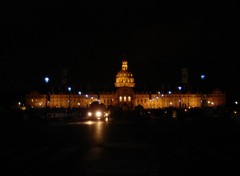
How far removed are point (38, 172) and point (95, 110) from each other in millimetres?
77425

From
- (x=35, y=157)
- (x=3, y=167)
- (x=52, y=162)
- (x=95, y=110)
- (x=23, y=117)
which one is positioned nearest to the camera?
(x=3, y=167)

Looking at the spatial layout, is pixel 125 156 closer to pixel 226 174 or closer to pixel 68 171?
pixel 68 171

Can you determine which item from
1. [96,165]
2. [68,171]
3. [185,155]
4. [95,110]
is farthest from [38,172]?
[95,110]

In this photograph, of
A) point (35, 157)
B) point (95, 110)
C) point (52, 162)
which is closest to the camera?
point (52, 162)

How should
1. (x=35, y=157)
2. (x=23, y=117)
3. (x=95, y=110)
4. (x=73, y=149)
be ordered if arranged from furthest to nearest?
(x=95, y=110), (x=23, y=117), (x=73, y=149), (x=35, y=157)

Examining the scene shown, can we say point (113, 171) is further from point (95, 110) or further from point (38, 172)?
point (95, 110)

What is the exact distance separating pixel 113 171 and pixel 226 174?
10.0 ft

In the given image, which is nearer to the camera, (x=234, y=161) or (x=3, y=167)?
(x=3, y=167)

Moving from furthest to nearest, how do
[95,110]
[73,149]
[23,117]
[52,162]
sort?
1. [95,110]
2. [23,117]
3. [73,149]
4. [52,162]

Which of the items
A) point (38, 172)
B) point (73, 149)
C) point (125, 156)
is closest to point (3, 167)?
point (38, 172)

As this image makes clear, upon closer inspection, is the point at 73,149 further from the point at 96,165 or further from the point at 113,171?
the point at 113,171

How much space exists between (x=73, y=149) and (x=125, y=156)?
3427 mm

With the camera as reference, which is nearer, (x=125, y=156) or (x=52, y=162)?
(x=52, y=162)

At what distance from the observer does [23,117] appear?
52.8 meters
